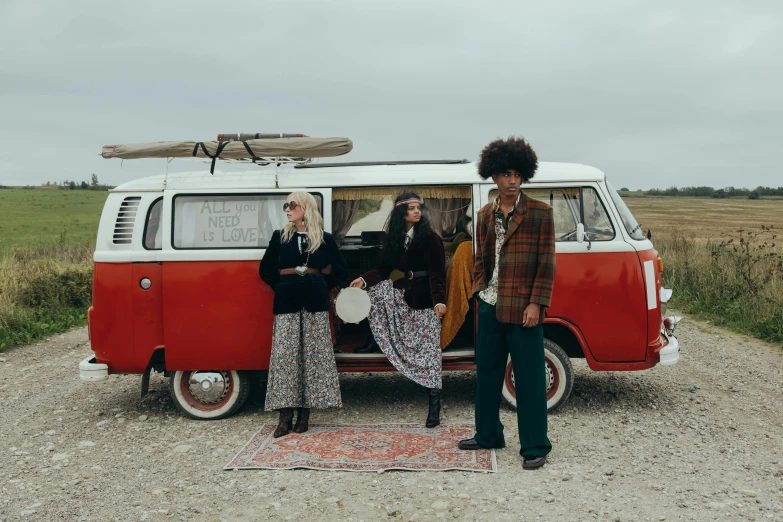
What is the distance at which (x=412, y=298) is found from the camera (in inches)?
260

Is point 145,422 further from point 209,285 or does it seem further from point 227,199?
point 227,199

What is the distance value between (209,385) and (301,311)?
1.26 m

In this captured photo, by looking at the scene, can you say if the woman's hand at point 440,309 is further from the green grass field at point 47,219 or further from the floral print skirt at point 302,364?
the green grass field at point 47,219

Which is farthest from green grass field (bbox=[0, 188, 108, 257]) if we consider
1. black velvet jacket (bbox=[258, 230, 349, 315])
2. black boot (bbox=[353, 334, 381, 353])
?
black velvet jacket (bbox=[258, 230, 349, 315])

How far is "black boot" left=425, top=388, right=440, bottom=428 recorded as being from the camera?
6.49 metres

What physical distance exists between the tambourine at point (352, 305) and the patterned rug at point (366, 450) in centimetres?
97

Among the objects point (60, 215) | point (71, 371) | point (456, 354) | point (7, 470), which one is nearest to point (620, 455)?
point (456, 354)

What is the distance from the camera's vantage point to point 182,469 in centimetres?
564

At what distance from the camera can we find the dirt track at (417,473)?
4758 millimetres

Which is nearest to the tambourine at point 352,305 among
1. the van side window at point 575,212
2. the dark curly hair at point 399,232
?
the dark curly hair at point 399,232

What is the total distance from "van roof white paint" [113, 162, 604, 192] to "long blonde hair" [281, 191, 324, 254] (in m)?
0.47

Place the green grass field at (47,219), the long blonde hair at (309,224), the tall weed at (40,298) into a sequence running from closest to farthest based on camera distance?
the long blonde hair at (309,224), the tall weed at (40,298), the green grass field at (47,219)

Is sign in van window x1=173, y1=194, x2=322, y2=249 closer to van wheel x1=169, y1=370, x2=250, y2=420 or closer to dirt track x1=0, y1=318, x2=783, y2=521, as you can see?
van wheel x1=169, y1=370, x2=250, y2=420

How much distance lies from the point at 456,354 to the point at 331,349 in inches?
45.0
